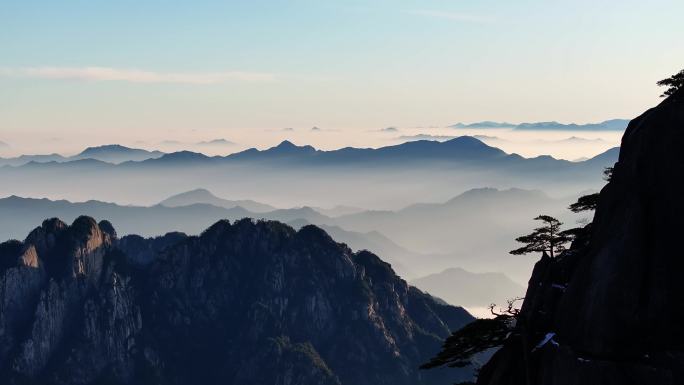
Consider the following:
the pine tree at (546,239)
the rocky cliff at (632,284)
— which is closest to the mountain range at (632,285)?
the rocky cliff at (632,284)

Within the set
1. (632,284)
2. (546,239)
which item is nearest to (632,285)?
(632,284)

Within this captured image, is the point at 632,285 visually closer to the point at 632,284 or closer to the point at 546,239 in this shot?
the point at 632,284

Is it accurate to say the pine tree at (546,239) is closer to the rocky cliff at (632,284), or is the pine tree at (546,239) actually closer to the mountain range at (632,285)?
the mountain range at (632,285)

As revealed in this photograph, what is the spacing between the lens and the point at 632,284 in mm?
49219

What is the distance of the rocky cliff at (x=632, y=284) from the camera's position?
4812 centimetres

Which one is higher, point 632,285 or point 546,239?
point 546,239

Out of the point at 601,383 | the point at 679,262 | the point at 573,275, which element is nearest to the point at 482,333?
the point at 573,275

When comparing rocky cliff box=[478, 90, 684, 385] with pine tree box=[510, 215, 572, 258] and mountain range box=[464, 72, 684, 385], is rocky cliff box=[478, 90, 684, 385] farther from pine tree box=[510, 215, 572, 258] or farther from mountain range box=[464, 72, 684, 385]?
pine tree box=[510, 215, 572, 258]

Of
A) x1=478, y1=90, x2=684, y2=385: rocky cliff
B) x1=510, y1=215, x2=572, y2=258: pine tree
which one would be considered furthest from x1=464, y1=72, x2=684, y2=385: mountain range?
x1=510, y1=215, x2=572, y2=258: pine tree

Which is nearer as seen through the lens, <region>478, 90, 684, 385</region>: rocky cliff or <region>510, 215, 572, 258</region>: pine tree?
<region>478, 90, 684, 385</region>: rocky cliff

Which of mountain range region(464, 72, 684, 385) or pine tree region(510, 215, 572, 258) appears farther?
pine tree region(510, 215, 572, 258)

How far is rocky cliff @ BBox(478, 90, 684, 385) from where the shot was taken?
4812 cm

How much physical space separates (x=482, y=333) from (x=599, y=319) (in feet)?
35.4

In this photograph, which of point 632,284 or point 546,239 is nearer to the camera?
point 632,284
